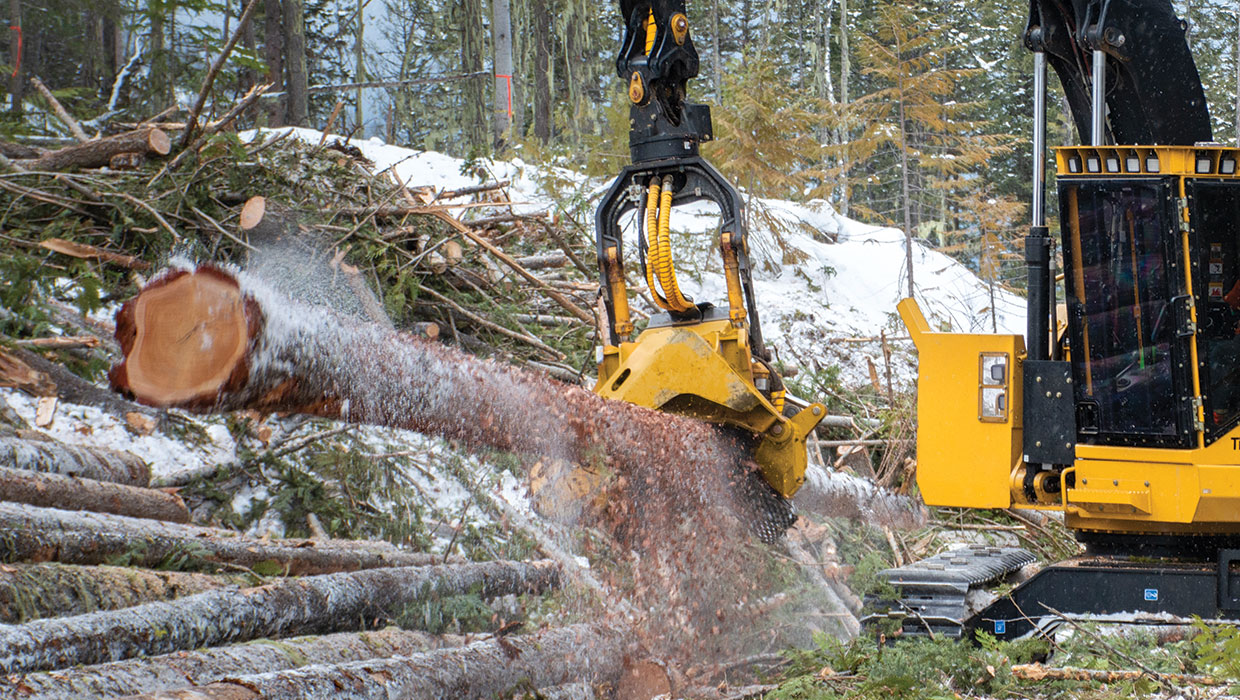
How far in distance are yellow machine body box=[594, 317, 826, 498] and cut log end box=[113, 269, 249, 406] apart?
5.72ft

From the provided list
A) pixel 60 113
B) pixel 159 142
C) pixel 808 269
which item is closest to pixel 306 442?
pixel 159 142

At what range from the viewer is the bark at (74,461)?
176 inches

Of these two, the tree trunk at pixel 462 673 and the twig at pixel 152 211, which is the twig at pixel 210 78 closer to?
the twig at pixel 152 211

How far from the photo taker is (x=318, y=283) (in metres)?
6.33

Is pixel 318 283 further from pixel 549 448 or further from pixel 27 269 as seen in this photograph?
pixel 549 448

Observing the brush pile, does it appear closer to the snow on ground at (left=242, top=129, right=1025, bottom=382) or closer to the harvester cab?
the harvester cab

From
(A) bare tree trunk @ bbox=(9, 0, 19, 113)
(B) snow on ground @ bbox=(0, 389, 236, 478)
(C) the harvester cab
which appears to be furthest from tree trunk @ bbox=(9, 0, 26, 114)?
(C) the harvester cab

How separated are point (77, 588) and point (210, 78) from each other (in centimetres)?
383

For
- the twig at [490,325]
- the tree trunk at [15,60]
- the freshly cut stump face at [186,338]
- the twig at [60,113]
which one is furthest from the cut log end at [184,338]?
the tree trunk at [15,60]

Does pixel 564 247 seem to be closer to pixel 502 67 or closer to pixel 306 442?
pixel 306 442

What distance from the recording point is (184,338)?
9.36 feet

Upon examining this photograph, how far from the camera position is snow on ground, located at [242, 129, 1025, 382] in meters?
10.9

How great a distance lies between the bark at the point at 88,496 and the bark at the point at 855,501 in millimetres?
3098

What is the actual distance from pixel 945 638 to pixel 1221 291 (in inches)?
68.2
